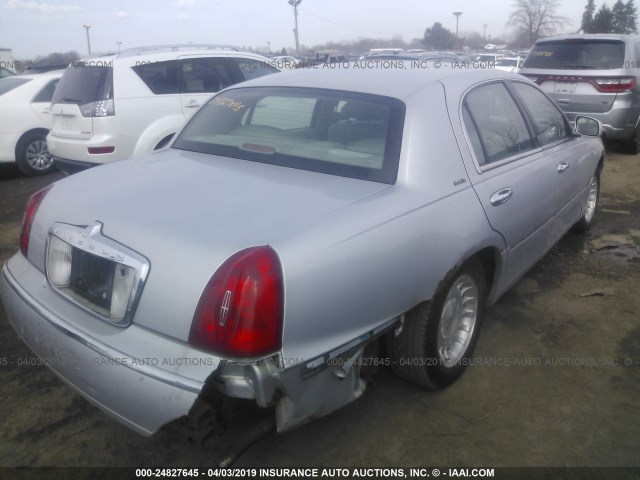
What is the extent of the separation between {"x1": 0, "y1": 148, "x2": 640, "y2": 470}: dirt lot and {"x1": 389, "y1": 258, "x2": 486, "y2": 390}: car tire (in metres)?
0.15

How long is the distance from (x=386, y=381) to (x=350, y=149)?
1.25m

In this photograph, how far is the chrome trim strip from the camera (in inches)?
69.9

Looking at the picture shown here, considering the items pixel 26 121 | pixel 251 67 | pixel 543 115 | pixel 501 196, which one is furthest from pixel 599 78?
pixel 26 121

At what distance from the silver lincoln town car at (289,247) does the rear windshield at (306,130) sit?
1cm

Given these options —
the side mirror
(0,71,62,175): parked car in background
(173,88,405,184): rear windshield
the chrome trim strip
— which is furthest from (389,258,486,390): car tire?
(0,71,62,175): parked car in background

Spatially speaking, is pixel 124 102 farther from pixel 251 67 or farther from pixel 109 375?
pixel 109 375

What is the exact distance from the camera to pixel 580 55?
8.01 metres

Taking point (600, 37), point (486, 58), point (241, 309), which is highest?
point (486, 58)

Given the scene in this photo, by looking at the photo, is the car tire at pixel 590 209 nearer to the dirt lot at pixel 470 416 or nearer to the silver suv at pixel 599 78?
the dirt lot at pixel 470 416

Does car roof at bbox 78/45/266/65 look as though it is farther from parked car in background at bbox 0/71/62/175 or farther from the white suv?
parked car in background at bbox 0/71/62/175

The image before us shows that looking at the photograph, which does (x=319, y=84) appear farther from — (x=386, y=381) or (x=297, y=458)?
(x=297, y=458)

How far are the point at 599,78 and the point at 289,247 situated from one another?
7475 mm

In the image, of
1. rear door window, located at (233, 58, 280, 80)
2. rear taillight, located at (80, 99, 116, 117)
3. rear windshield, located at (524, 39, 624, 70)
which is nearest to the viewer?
rear taillight, located at (80, 99, 116, 117)

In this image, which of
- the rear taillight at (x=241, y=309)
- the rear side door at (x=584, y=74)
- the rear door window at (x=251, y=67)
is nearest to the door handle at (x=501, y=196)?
the rear taillight at (x=241, y=309)
